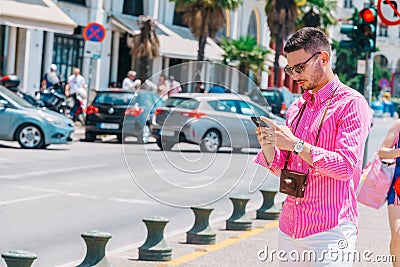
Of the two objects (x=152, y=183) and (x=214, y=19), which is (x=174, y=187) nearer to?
(x=152, y=183)

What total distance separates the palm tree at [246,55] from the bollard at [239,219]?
113ft

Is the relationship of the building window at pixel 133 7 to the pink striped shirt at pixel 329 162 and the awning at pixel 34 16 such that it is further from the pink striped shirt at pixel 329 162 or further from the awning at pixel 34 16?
the pink striped shirt at pixel 329 162

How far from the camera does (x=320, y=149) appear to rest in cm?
455

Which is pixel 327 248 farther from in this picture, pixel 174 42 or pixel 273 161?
pixel 174 42

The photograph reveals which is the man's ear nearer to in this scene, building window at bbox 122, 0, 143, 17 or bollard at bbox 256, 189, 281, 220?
bollard at bbox 256, 189, 281, 220

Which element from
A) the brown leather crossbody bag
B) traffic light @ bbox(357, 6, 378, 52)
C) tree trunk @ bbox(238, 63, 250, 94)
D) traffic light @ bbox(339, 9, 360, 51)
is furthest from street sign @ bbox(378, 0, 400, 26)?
the brown leather crossbody bag

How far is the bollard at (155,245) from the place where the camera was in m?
8.99

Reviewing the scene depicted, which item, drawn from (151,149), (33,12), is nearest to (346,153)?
(151,149)

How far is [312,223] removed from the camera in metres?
4.71

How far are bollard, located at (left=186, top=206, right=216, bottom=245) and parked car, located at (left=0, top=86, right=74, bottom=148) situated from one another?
12046 millimetres

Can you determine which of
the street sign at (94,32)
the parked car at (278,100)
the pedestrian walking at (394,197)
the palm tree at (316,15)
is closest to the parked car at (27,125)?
the street sign at (94,32)

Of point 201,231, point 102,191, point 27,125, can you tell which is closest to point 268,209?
point 201,231

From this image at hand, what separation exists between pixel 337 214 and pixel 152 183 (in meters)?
1.53

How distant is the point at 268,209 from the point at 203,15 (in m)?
28.7
